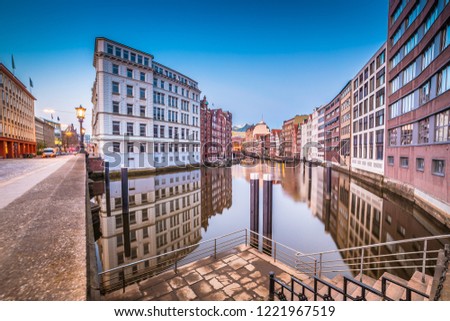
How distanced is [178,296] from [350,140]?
1835 inches

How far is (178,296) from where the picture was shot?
538 cm

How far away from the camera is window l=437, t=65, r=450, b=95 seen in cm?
1375

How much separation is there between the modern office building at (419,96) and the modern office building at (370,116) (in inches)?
160

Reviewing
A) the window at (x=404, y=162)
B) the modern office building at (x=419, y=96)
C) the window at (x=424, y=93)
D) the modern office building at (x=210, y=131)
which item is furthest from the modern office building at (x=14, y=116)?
the window at (x=404, y=162)

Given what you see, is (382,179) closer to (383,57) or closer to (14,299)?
(383,57)

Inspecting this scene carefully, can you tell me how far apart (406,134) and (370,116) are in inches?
543

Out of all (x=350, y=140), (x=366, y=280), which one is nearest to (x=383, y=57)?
(x=350, y=140)

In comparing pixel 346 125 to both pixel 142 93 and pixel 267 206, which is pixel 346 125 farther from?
pixel 267 206

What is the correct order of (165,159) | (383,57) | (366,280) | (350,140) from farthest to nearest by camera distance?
(350,140) → (165,159) → (383,57) → (366,280)

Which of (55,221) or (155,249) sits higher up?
(55,221)

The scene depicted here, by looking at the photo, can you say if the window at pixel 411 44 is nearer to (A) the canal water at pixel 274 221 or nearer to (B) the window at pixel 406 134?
(B) the window at pixel 406 134

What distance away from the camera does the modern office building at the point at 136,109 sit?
30.3 metres
